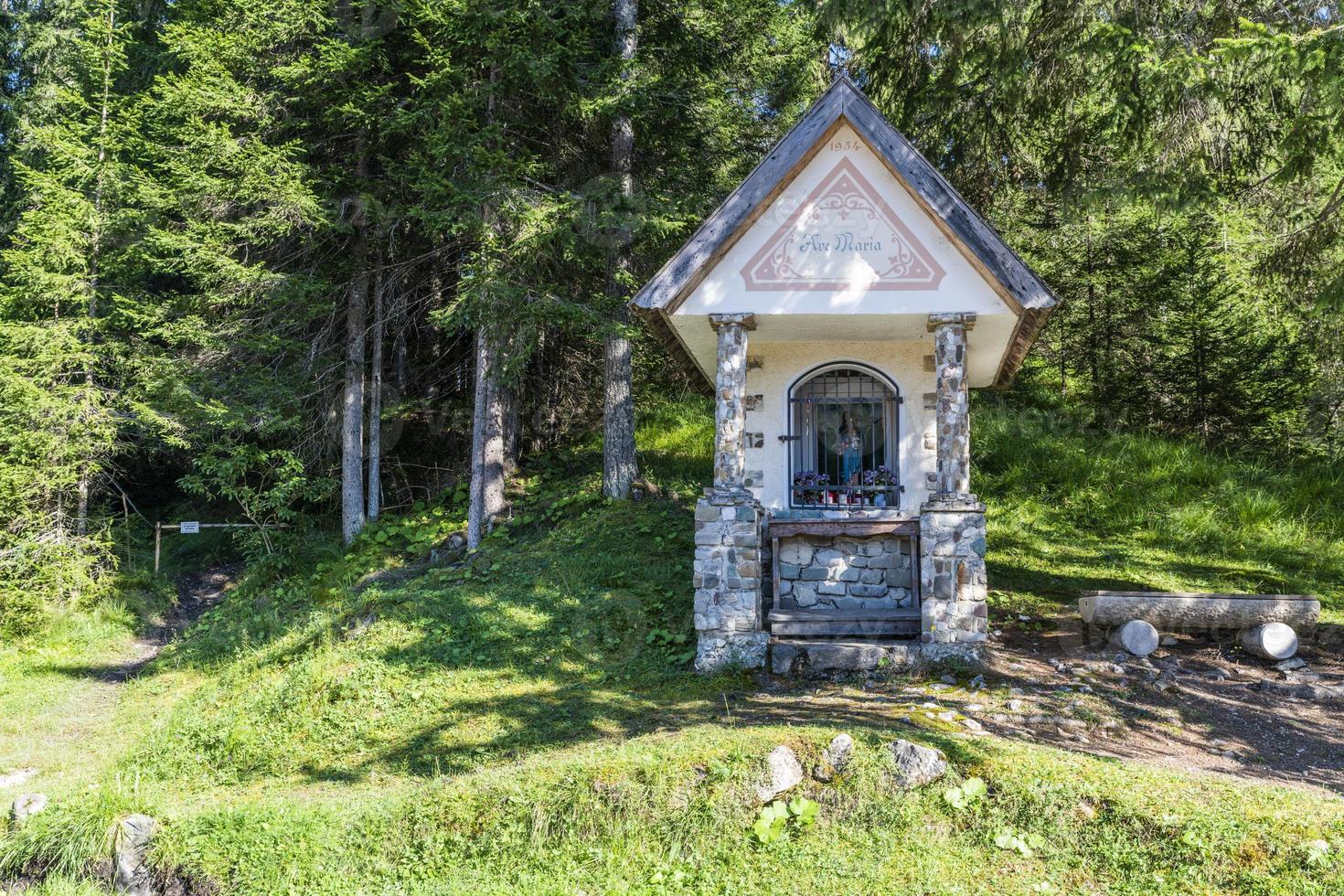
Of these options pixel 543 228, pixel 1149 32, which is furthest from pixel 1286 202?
pixel 543 228

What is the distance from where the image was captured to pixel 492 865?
584cm

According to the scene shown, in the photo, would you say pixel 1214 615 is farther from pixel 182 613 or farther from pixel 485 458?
pixel 182 613

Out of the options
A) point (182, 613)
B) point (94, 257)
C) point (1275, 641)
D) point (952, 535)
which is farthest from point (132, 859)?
point (94, 257)

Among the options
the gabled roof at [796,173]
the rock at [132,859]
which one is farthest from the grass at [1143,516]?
the rock at [132,859]

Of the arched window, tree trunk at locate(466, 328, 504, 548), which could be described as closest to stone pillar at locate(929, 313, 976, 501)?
the arched window

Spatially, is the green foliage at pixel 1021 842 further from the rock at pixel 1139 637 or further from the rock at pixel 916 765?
the rock at pixel 1139 637

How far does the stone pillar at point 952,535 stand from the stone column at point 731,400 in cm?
177

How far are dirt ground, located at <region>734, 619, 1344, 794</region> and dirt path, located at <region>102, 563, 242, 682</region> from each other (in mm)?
8670

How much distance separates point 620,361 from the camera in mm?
13828

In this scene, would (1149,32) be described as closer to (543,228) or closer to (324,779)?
(543,228)

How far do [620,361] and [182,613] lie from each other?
7.73 meters

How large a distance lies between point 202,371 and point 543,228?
5.60 meters

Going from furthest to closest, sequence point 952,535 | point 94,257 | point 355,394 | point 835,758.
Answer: point 355,394 → point 94,257 → point 952,535 → point 835,758

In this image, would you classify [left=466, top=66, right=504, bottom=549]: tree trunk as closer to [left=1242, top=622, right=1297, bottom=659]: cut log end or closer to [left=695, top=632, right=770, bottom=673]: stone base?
[left=695, top=632, right=770, bottom=673]: stone base
